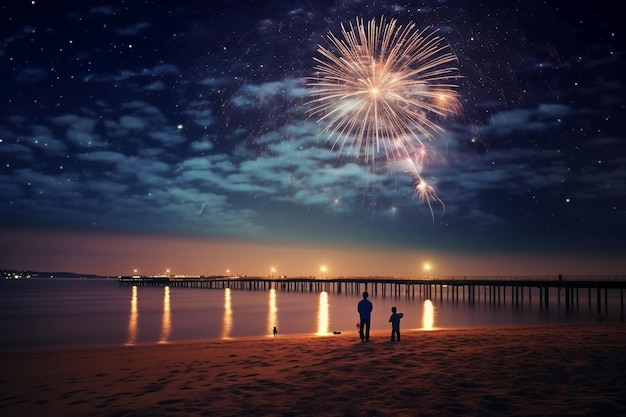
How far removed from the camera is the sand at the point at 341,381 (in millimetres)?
9148

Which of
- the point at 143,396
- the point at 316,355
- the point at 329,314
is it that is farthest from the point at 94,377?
the point at 329,314

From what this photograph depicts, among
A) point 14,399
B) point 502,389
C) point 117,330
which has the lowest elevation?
point 117,330

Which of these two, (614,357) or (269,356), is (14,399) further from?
(614,357)

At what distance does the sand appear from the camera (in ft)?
30.0

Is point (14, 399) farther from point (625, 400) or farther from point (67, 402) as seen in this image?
point (625, 400)

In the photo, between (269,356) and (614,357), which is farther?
(269,356)

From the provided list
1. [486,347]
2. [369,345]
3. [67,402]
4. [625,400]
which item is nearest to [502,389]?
[625,400]

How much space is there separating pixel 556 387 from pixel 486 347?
571 centimetres

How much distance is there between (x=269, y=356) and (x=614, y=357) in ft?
31.9

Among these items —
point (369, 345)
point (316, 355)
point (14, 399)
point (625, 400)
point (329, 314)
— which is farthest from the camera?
point (329, 314)

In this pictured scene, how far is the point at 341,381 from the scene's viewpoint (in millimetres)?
11250

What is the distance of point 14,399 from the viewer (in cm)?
1131

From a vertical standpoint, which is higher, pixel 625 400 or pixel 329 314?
pixel 625 400

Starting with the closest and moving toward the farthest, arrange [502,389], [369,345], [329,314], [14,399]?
[502,389] < [14,399] < [369,345] < [329,314]
